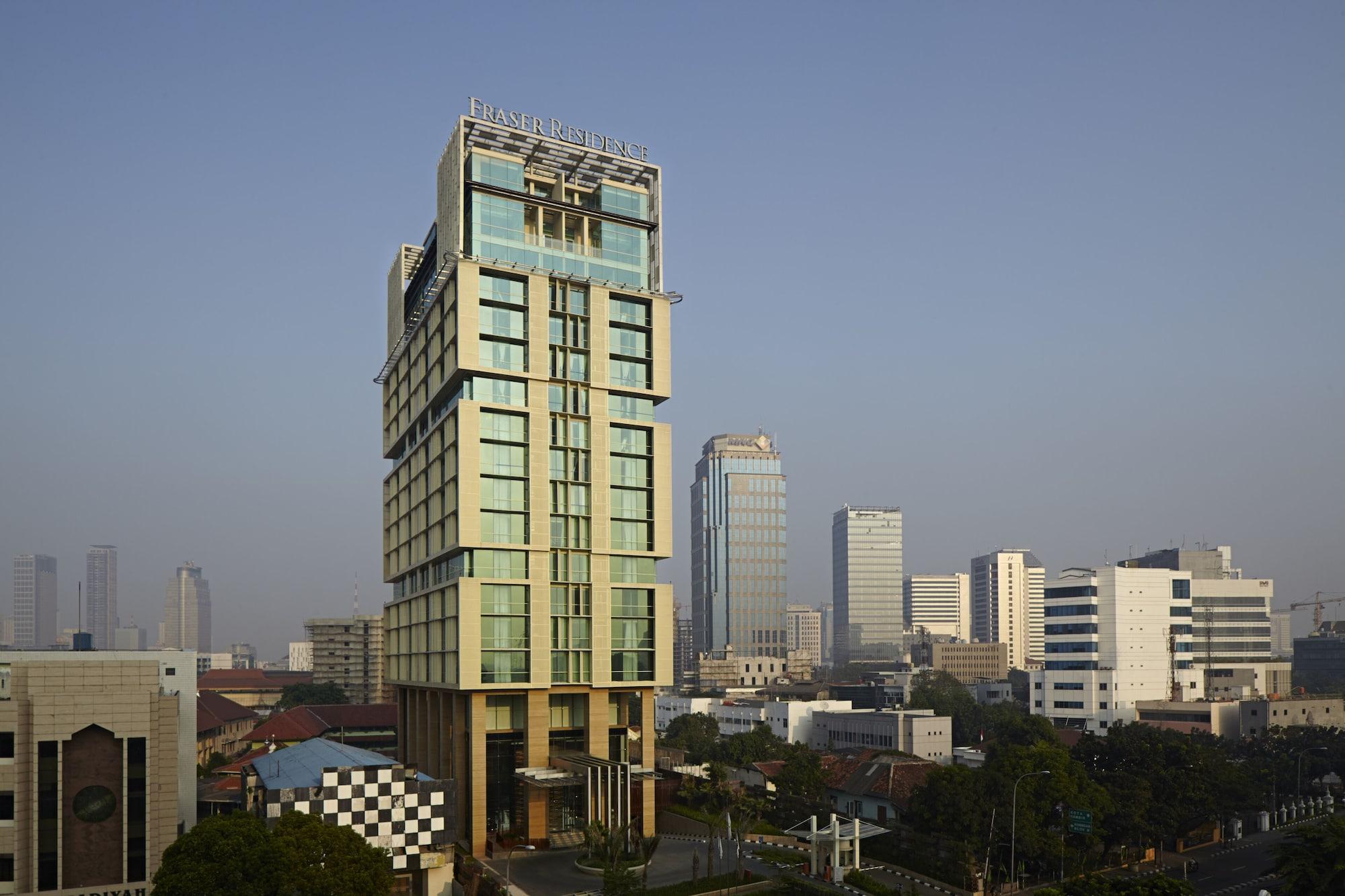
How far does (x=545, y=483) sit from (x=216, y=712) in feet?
321

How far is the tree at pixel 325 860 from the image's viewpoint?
48031mm

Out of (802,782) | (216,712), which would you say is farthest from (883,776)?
(216,712)

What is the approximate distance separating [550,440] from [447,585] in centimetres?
1355

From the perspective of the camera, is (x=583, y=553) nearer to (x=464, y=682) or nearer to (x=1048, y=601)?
(x=464, y=682)

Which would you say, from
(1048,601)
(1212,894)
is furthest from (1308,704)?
(1212,894)

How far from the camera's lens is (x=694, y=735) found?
158m

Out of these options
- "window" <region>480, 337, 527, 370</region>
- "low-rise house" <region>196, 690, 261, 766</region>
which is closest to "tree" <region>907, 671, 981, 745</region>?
"low-rise house" <region>196, 690, 261, 766</region>

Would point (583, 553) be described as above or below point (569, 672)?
above

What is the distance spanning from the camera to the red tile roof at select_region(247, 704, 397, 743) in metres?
150

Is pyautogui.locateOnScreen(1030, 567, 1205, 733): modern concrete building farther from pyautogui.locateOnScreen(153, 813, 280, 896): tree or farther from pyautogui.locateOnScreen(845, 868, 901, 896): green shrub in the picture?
pyautogui.locateOnScreen(153, 813, 280, 896): tree

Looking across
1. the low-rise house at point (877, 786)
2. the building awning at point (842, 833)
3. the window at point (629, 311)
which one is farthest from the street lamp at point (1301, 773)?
the window at point (629, 311)

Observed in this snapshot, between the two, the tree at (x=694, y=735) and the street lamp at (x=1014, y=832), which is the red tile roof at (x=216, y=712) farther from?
the street lamp at (x=1014, y=832)

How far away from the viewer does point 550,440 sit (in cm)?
8475

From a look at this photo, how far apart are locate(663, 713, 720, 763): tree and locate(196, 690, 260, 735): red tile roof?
6142 cm
